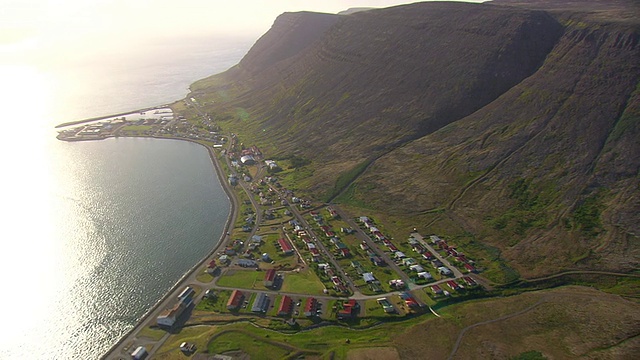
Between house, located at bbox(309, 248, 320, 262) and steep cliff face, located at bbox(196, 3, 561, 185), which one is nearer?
house, located at bbox(309, 248, 320, 262)

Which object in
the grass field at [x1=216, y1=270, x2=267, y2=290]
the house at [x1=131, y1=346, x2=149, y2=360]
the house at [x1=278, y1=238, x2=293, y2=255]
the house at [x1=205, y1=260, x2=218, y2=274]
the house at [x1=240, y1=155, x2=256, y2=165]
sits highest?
the house at [x1=240, y1=155, x2=256, y2=165]

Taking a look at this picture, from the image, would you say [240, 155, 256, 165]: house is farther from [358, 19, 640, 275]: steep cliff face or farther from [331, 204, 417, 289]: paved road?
[331, 204, 417, 289]: paved road

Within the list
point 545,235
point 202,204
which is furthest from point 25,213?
point 545,235

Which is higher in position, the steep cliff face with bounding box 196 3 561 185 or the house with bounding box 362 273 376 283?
the steep cliff face with bounding box 196 3 561 185

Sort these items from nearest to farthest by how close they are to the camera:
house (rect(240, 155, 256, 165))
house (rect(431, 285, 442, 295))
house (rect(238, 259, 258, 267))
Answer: house (rect(431, 285, 442, 295))
house (rect(238, 259, 258, 267))
house (rect(240, 155, 256, 165))


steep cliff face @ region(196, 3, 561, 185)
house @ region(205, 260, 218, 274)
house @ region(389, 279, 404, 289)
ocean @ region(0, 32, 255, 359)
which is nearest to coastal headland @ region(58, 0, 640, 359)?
house @ region(389, 279, 404, 289)
